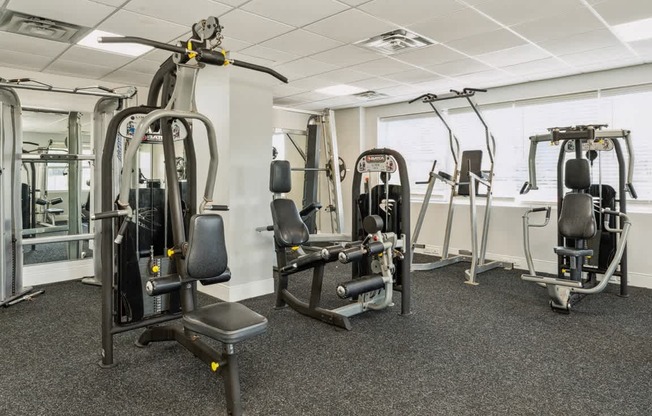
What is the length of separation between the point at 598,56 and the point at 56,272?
6520 millimetres

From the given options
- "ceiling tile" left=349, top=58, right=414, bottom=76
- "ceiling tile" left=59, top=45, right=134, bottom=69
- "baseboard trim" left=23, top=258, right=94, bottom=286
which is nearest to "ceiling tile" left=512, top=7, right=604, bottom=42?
"ceiling tile" left=349, top=58, right=414, bottom=76

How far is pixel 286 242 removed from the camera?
375 cm

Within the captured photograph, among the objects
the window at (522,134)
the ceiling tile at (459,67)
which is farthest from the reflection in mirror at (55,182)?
the window at (522,134)

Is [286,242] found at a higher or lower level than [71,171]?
lower

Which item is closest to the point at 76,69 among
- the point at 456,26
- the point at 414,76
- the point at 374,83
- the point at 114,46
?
the point at 114,46

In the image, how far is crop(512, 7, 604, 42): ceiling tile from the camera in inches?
133

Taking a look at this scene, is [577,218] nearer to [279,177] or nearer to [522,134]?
[522,134]

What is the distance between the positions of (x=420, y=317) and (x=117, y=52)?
12.8 feet

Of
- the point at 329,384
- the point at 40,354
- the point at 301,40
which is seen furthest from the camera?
the point at 301,40

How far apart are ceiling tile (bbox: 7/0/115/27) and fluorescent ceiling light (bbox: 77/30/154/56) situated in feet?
1.25

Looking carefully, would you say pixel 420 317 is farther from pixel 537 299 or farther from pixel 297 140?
pixel 297 140

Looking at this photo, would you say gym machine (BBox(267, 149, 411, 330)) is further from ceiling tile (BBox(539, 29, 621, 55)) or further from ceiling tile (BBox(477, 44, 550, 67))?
ceiling tile (BBox(539, 29, 621, 55))

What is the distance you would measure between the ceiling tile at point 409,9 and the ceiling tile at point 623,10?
1.09 metres

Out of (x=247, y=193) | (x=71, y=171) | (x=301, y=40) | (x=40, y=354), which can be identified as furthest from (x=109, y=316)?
(x=71, y=171)
